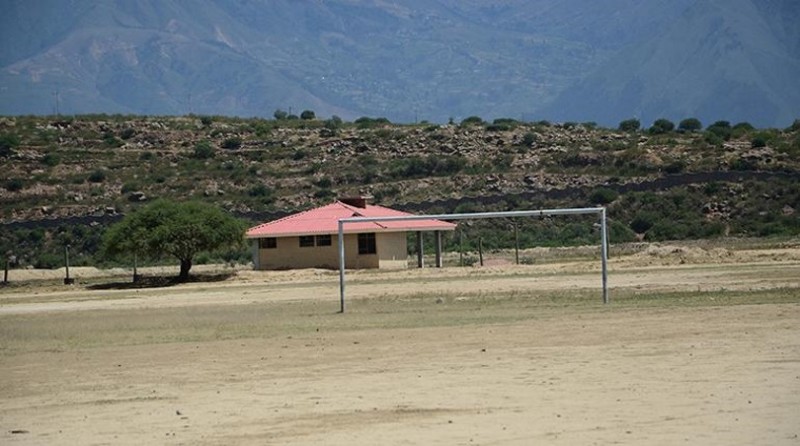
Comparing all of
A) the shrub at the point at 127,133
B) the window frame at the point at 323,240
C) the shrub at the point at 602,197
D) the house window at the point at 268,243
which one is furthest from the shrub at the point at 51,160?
the window frame at the point at 323,240

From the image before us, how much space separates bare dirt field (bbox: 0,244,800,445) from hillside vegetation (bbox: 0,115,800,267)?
1722 inches

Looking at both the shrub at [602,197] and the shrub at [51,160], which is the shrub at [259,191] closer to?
the shrub at [51,160]

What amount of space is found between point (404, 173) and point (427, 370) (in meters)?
81.8

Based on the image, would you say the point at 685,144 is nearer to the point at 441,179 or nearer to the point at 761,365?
the point at 441,179

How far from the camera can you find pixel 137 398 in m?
20.2

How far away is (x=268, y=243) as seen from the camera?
64438mm

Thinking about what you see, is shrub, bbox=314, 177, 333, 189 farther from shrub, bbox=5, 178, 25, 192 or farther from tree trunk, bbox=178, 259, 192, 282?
tree trunk, bbox=178, 259, 192, 282

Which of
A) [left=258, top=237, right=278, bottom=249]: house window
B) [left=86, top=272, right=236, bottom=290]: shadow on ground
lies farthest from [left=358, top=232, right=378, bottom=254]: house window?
[left=86, top=272, right=236, bottom=290]: shadow on ground

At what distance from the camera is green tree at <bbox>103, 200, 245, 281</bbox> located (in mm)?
62281

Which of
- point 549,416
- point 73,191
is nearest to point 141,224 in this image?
point 73,191

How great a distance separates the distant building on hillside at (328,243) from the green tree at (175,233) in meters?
Answer: 1.23

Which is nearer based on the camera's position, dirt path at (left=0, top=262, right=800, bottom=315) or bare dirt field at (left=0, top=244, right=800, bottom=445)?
bare dirt field at (left=0, top=244, right=800, bottom=445)

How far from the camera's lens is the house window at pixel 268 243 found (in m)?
64.4

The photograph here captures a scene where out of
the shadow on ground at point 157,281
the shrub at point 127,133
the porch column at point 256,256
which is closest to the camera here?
the shadow on ground at point 157,281
